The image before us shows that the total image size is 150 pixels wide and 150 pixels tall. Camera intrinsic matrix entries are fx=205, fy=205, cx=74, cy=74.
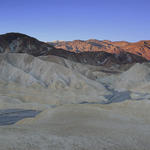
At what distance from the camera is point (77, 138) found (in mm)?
9266

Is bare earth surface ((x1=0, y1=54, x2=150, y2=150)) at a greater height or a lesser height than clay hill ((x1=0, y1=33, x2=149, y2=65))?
lesser

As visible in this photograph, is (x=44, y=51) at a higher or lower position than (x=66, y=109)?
higher

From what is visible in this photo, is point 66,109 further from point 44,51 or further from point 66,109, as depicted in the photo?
point 44,51

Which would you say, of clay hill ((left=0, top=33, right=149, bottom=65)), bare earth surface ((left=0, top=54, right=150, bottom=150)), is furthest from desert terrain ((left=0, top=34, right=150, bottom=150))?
clay hill ((left=0, top=33, right=149, bottom=65))

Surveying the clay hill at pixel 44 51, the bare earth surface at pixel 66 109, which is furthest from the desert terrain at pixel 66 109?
the clay hill at pixel 44 51

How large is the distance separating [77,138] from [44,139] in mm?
1495

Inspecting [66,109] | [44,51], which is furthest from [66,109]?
[44,51]

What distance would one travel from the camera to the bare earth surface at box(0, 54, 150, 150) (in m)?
8.97

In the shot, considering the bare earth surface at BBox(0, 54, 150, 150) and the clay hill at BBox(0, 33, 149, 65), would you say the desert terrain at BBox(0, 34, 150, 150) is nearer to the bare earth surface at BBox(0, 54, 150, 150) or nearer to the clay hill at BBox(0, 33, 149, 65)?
the bare earth surface at BBox(0, 54, 150, 150)

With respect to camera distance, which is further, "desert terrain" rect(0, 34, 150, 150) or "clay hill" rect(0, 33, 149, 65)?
"clay hill" rect(0, 33, 149, 65)

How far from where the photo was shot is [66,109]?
15.7m

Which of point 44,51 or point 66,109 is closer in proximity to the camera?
point 66,109

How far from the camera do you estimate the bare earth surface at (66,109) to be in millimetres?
8969

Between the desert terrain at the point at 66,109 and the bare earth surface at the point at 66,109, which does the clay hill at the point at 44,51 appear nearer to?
the desert terrain at the point at 66,109
